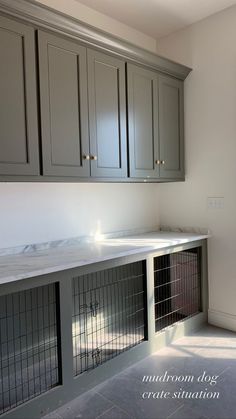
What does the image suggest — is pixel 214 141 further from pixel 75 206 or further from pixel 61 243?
pixel 61 243

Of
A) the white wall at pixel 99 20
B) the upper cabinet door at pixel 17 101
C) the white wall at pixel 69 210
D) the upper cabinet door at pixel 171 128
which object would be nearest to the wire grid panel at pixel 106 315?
the white wall at pixel 69 210

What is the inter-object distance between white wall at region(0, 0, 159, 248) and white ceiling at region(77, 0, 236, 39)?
87 millimetres

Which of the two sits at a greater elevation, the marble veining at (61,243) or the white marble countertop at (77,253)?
the marble veining at (61,243)

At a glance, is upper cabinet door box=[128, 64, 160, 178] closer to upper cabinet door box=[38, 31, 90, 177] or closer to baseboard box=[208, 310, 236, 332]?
upper cabinet door box=[38, 31, 90, 177]

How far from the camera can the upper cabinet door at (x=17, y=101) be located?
180cm

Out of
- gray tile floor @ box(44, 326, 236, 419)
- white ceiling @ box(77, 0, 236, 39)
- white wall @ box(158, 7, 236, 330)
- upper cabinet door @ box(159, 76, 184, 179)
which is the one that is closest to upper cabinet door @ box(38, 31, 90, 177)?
white ceiling @ box(77, 0, 236, 39)

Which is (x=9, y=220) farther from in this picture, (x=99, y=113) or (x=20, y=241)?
(x=99, y=113)

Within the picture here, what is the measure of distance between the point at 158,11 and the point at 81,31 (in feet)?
3.19

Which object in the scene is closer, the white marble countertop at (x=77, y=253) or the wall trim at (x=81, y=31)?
the white marble countertop at (x=77, y=253)

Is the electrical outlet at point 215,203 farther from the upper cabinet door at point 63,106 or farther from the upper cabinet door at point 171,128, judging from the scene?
the upper cabinet door at point 63,106

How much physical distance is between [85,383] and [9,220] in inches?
45.9

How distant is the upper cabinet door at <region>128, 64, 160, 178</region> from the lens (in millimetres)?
2549

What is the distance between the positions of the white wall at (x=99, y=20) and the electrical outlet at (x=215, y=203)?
1.66 metres

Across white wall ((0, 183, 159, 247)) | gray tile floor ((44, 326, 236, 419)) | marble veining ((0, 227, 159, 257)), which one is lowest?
gray tile floor ((44, 326, 236, 419))
